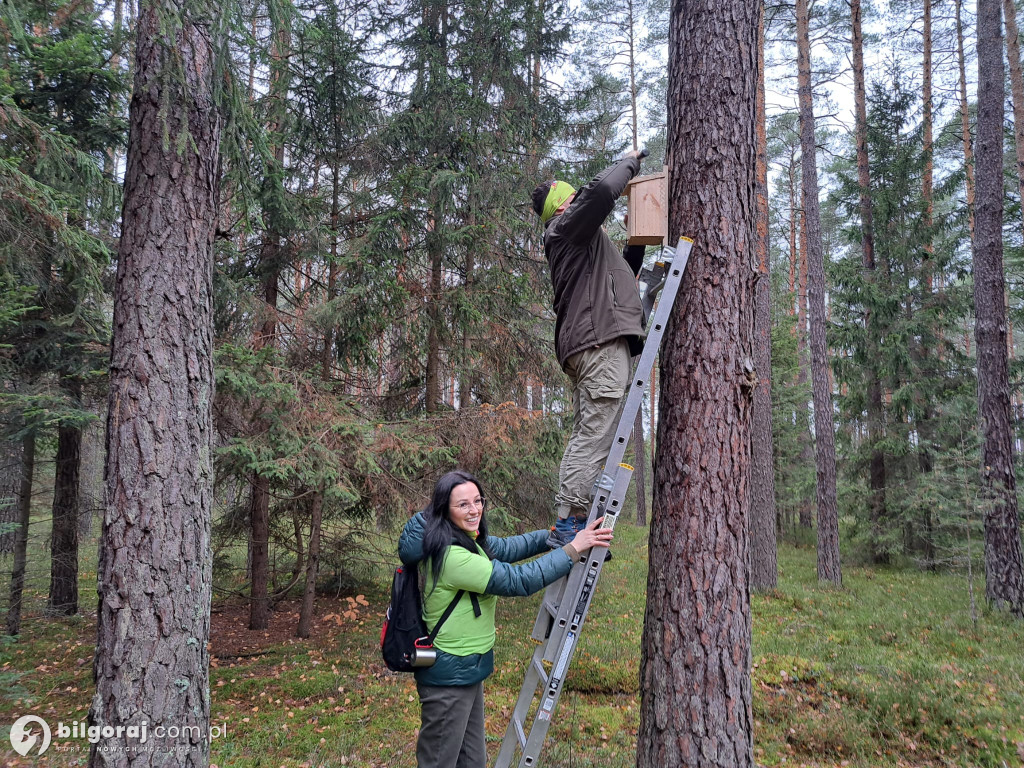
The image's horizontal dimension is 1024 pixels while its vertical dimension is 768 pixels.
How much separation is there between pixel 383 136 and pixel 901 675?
9565 millimetres

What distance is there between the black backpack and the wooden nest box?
227 centimetres

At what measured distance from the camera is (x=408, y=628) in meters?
3.06

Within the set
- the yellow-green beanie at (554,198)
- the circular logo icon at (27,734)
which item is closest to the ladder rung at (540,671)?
the yellow-green beanie at (554,198)

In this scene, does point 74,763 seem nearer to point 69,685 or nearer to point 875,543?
point 69,685

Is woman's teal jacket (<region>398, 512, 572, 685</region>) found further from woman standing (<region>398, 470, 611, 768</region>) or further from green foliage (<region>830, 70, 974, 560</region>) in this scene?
green foliage (<region>830, 70, 974, 560</region>)

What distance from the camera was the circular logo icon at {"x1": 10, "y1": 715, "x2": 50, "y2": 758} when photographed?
17.5 ft

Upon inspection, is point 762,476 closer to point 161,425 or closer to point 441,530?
point 441,530

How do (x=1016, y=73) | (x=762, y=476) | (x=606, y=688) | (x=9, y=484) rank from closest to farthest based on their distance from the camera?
1. (x=606, y=688)
2. (x=762, y=476)
3. (x=9, y=484)
4. (x=1016, y=73)

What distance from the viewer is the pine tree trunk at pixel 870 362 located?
1509cm

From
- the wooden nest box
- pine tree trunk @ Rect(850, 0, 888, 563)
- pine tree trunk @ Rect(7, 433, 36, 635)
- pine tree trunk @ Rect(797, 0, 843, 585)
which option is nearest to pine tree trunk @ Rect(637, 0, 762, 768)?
the wooden nest box

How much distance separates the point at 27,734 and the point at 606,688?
5754mm

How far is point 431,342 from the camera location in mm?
9625

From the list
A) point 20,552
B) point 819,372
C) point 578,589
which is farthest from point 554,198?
point 819,372

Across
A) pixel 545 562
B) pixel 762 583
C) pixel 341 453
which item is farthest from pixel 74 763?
pixel 762 583
